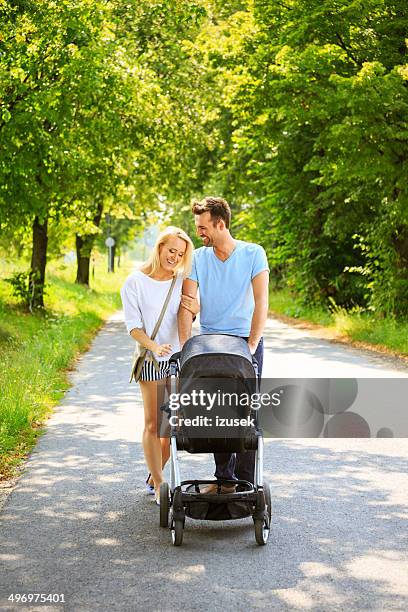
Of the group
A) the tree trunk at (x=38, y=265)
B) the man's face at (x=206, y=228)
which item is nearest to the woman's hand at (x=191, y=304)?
the man's face at (x=206, y=228)

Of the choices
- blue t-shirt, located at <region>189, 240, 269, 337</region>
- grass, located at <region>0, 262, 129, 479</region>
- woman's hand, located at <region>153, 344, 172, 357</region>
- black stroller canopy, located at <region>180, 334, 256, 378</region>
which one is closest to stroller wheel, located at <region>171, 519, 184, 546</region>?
black stroller canopy, located at <region>180, 334, 256, 378</region>

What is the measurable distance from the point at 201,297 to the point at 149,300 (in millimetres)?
364

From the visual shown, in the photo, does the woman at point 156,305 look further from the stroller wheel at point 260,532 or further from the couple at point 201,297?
the stroller wheel at point 260,532

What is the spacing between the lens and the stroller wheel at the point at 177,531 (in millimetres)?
5812

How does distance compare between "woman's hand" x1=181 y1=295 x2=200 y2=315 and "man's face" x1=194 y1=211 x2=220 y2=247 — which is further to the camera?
"woman's hand" x1=181 y1=295 x2=200 y2=315

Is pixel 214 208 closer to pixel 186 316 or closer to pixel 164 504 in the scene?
pixel 186 316

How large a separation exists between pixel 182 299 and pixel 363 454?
310 cm

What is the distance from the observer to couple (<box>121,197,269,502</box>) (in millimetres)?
6340

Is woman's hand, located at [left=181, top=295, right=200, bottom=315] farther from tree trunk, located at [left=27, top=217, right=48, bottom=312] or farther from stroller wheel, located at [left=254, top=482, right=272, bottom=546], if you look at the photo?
tree trunk, located at [left=27, top=217, right=48, bottom=312]

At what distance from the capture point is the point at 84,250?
1599 inches

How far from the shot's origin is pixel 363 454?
883 centimetres

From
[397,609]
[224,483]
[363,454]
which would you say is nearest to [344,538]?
[224,483]

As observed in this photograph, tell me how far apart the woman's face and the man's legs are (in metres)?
0.78

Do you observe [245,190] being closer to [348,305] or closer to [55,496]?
[348,305]
